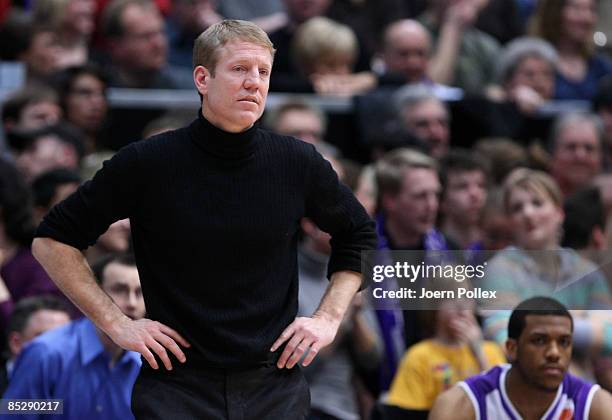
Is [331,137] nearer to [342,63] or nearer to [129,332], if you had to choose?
[342,63]

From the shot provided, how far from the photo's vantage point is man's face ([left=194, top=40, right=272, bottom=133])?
13.1 ft

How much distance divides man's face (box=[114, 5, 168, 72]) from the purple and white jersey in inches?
183

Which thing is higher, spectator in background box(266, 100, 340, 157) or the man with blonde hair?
spectator in background box(266, 100, 340, 157)

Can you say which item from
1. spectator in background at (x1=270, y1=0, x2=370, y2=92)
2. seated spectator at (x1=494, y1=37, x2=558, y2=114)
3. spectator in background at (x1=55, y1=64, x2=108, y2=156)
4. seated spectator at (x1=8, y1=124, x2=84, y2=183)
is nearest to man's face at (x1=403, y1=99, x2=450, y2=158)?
spectator in background at (x1=270, y1=0, x2=370, y2=92)

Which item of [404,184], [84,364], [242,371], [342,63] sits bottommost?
[84,364]

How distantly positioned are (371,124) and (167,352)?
4809 millimetres

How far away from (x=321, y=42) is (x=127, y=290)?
3871mm

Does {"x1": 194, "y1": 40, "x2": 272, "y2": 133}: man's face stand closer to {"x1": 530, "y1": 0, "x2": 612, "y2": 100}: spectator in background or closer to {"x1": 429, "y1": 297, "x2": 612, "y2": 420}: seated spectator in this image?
{"x1": 429, "y1": 297, "x2": 612, "y2": 420}: seated spectator

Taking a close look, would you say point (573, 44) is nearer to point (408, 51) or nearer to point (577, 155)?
point (408, 51)

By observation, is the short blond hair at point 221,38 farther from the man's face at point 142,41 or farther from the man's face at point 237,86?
the man's face at point 142,41

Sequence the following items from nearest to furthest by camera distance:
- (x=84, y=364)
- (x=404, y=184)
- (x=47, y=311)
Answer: (x=84, y=364), (x=47, y=311), (x=404, y=184)

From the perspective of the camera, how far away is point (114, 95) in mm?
8656

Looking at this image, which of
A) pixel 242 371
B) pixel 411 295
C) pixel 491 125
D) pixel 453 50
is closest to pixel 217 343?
pixel 242 371

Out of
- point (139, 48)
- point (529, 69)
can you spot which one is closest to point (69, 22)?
point (139, 48)
